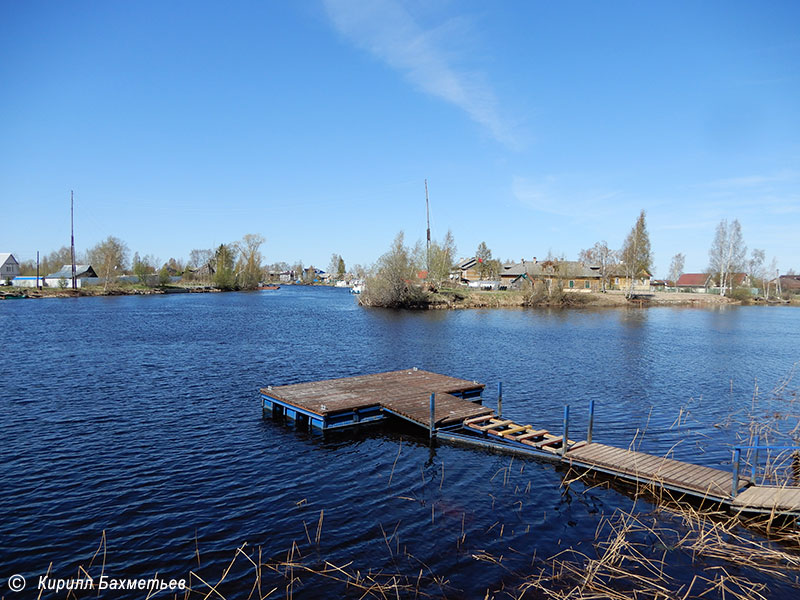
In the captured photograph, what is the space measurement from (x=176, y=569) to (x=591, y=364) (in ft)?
102

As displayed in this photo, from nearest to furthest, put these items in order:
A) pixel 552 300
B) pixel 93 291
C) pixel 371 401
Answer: pixel 371 401 < pixel 552 300 < pixel 93 291

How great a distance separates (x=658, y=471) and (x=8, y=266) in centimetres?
17082

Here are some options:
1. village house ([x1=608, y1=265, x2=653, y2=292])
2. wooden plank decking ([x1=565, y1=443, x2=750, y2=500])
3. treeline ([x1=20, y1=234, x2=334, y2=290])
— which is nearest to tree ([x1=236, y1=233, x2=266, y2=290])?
treeline ([x1=20, y1=234, x2=334, y2=290])

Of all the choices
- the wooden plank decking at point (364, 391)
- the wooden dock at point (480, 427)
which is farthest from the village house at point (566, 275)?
the wooden dock at point (480, 427)

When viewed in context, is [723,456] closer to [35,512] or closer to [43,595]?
[43,595]

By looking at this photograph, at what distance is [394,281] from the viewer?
264 ft

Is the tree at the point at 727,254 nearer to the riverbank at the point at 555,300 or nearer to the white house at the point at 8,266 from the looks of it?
the riverbank at the point at 555,300

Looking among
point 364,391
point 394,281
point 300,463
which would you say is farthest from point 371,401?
point 394,281

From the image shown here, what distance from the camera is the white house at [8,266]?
133 m

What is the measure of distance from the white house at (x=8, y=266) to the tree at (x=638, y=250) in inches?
6367

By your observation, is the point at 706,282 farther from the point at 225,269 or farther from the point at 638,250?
the point at 225,269

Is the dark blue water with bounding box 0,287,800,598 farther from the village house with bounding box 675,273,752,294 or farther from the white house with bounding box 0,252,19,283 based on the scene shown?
the white house with bounding box 0,252,19,283

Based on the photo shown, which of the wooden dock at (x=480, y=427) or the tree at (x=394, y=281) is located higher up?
the tree at (x=394, y=281)

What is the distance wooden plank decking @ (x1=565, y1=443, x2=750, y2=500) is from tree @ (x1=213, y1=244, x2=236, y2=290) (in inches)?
5763
